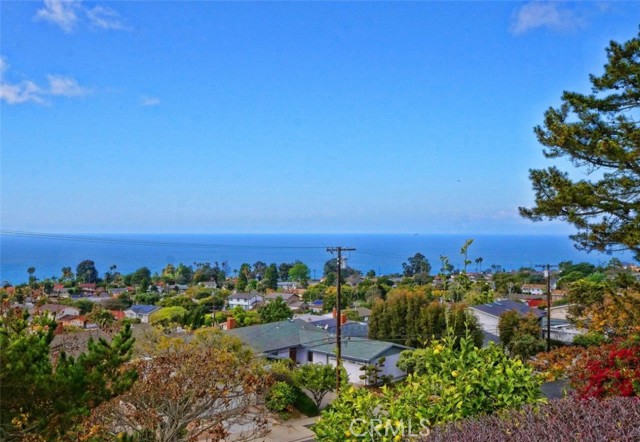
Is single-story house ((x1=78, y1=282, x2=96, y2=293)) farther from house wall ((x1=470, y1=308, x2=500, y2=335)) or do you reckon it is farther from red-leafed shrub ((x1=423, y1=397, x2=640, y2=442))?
red-leafed shrub ((x1=423, y1=397, x2=640, y2=442))

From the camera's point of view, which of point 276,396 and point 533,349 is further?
point 533,349

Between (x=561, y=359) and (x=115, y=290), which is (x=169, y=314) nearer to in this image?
(x=115, y=290)

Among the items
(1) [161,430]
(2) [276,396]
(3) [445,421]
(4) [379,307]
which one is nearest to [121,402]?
(1) [161,430]

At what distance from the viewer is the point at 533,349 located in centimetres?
2548

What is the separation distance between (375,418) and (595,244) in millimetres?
7127

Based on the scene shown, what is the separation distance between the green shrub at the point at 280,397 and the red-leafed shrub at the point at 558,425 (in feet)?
48.0

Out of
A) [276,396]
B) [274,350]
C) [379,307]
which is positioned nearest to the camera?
[276,396]

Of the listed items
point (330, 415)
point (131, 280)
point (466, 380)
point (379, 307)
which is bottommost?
point (131, 280)

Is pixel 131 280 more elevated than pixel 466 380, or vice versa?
pixel 466 380

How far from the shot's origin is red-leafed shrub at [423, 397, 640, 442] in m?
2.45

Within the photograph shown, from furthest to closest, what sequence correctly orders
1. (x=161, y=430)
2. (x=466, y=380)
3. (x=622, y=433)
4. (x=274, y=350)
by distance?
(x=274, y=350), (x=161, y=430), (x=466, y=380), (x=622, y=433)

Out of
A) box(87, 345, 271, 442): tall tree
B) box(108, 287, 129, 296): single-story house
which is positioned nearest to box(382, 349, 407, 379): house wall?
box(87, 345, 271, 442): tall tree

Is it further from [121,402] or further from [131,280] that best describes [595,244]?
[131,280]

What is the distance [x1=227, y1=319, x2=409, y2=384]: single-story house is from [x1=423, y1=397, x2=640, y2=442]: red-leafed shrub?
19820 mm
